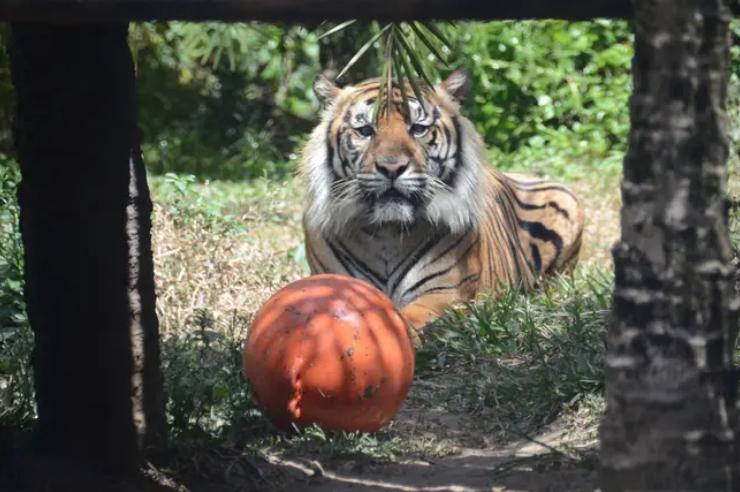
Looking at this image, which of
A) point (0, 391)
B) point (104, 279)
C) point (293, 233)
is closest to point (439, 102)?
point (293, 233)

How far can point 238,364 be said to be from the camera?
5387 mm

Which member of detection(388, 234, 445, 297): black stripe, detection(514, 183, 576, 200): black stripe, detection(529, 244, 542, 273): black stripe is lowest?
detection(529, 244, 542, 273): black stripe

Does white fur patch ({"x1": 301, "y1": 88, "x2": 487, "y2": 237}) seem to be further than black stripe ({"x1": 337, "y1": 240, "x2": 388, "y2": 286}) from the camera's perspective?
No

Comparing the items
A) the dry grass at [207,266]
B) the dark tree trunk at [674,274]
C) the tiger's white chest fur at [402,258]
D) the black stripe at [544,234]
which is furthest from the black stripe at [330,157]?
the dark tree trunk at [674,274]

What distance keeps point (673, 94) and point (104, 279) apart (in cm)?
181

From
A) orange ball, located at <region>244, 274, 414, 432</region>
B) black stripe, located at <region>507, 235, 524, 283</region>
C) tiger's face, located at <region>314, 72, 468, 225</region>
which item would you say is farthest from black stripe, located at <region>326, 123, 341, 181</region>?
orange ball, located at <region>244, 274, 414, 432</region>

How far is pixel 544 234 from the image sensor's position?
27.5ft

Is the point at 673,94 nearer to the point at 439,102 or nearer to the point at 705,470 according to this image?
the point at 705,470

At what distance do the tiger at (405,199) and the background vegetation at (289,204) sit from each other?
452 mm

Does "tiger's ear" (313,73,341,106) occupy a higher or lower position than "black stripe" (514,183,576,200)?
higher

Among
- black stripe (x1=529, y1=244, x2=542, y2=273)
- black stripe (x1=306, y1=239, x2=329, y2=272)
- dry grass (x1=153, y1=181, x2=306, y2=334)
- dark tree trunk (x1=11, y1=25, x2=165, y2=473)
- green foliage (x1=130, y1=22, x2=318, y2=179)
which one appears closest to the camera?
dark tree trunk (x1=11, y1=25, x2=165, y2=473)

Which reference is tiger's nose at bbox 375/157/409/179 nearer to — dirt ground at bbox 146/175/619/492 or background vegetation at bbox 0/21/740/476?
background vegetation at bbox 0/21/740/476

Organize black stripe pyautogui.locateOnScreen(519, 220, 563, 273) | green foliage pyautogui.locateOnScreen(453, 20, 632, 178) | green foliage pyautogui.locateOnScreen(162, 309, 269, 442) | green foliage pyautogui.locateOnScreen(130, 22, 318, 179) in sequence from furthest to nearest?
1. green foliage pyautogui.locateOnScreen(130, 22, 318, 179)
2. green foliage pyautogui.locateOnScreen(453, 20, 632, 178)
3. black stripe pyautogui.locateOnScreen(519, 220, 563, 273)
4. green foliage pyautogui.locateOnScreen(162, 309, 269, 442)

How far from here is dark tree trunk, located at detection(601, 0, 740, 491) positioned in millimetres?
3096
